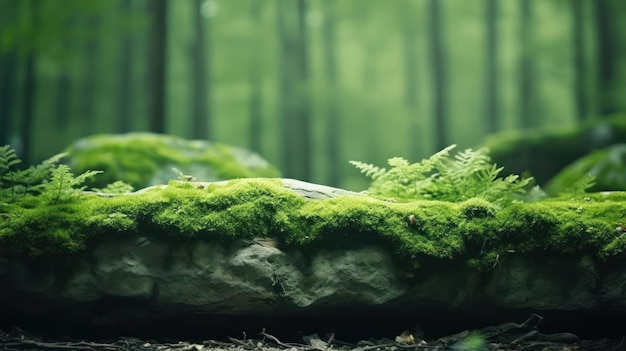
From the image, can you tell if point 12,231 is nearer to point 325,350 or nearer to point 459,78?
point 325,350

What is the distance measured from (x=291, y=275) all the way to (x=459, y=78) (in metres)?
28.9

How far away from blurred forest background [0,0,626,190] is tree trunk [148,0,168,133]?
1024 cm

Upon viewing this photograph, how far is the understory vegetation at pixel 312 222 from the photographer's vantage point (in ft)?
13.9

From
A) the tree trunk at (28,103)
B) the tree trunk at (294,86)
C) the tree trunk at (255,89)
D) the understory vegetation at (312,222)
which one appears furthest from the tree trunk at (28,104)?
the understory vegetation at (312,222)

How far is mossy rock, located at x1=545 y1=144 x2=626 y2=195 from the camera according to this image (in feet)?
29.8

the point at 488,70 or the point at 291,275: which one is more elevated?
the point at 488,70

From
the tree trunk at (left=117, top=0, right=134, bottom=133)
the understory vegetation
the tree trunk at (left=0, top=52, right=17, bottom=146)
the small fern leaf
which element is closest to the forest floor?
the understory vegetation

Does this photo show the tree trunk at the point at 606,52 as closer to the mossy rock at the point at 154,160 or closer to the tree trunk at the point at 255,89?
the mossy rock at the point at 154,160

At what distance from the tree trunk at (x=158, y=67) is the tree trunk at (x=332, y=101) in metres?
14.4

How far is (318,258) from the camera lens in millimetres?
4270

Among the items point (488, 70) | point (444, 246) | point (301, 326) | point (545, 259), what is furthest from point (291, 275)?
point (488, 70)

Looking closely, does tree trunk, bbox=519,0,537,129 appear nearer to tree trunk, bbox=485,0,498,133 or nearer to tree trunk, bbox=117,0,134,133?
tree trunk, bbox=485,0,498,133

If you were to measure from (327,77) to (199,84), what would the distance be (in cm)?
780

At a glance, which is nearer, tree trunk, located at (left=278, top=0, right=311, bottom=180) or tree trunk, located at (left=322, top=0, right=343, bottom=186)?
tree trunk, located at (left=278, top=0, right=311, bottom=180)
